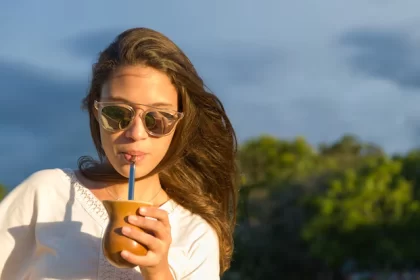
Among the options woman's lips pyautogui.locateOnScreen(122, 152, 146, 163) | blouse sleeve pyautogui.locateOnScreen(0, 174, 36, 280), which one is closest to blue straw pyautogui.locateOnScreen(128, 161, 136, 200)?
woman's lips pyautogui.locateOnScreen(122, 152, 146, 163)

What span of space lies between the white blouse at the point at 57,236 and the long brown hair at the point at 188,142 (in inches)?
6.5

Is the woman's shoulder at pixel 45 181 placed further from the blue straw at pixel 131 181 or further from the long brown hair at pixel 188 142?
the blue straw at pixel 131 181

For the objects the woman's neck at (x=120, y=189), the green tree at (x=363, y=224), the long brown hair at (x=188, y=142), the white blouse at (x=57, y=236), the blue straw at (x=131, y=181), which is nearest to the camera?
the blue straw at (x=131, y=181)

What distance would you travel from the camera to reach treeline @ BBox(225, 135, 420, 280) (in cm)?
3666

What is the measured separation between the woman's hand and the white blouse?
386 millimetres

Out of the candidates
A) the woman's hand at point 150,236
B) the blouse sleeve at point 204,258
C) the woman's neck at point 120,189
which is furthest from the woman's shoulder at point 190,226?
the woman's hand at point 150,236

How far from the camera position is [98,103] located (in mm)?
3215

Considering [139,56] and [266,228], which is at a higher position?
[266,228]

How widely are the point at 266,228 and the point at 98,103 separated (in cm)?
3632

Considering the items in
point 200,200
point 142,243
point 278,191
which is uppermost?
point 278,191

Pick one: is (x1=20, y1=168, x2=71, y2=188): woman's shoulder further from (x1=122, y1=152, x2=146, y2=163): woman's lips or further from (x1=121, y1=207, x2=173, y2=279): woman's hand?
(x1=121, y1=207, x2=173, y2=279): woman's hand

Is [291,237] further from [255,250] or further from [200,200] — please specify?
[200,200]

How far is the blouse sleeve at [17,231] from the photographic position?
330 centimetres

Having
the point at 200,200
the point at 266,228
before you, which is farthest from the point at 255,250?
the point at 200,200
